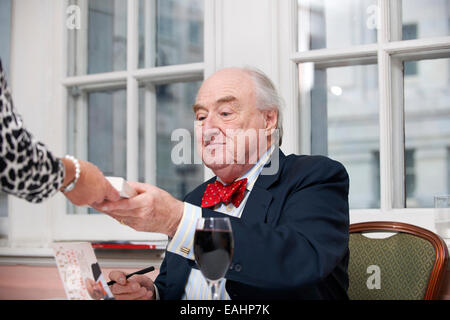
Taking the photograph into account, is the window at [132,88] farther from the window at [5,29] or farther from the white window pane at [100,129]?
the window at [5,29]

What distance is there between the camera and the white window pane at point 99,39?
8.53ft

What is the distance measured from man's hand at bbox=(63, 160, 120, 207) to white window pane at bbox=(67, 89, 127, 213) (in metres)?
1.54

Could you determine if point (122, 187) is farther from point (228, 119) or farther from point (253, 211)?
point (228, 119)

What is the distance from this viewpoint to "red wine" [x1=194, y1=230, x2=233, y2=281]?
38.1 inches

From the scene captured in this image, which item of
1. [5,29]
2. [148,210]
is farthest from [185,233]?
[5,29]

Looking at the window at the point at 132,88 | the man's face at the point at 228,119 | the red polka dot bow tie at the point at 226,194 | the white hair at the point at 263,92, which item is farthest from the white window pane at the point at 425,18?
the red polka dot bow tie at the point at 226,194

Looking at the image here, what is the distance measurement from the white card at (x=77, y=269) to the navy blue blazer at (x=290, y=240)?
277 mm

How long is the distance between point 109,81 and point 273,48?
83cm

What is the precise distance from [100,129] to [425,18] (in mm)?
1628

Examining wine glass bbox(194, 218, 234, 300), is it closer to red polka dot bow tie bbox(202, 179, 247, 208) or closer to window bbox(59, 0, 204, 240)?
red polka dot bow tie bbox(202, 179, 247, 208)

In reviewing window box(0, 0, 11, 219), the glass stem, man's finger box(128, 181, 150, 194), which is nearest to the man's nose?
man's finger box(128, 181, 150, 194)

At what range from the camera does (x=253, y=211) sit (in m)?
1.51

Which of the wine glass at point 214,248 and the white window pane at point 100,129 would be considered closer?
the wine glass at point 214,248

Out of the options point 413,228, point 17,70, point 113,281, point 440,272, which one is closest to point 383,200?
point 413,228
